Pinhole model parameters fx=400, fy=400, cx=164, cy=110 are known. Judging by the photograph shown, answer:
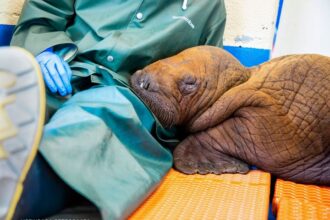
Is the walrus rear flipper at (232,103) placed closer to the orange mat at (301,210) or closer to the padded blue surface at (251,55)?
the orange mat at (301,210)

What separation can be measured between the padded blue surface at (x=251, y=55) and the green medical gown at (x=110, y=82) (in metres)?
0.26

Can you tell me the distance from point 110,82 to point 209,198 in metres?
0.49

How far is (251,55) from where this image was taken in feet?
6.20

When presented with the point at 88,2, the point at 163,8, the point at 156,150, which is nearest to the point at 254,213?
the point at 156,150

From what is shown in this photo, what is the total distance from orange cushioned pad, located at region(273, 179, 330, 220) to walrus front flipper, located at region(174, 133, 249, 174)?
0.15 metres

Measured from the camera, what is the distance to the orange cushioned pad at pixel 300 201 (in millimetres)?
1052

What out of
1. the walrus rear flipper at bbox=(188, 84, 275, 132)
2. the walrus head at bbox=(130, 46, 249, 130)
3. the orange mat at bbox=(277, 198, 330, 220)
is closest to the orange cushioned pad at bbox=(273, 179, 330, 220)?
the orange mat at bbox=(277, 198, 330, 220)

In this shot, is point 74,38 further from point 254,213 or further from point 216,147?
point 254,213

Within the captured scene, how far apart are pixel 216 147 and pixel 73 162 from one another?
2.09ft

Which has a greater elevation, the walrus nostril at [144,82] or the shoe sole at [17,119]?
the shoe sole at [17,119]

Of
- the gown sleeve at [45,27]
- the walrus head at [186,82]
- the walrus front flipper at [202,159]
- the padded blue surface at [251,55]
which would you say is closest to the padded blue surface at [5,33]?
the gown sleeve at [45,27]

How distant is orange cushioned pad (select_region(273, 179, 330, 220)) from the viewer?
1052 millimetres

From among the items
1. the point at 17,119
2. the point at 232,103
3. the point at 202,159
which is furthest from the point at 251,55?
the point at 17,119

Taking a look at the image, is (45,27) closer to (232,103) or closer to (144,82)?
(144,82)
